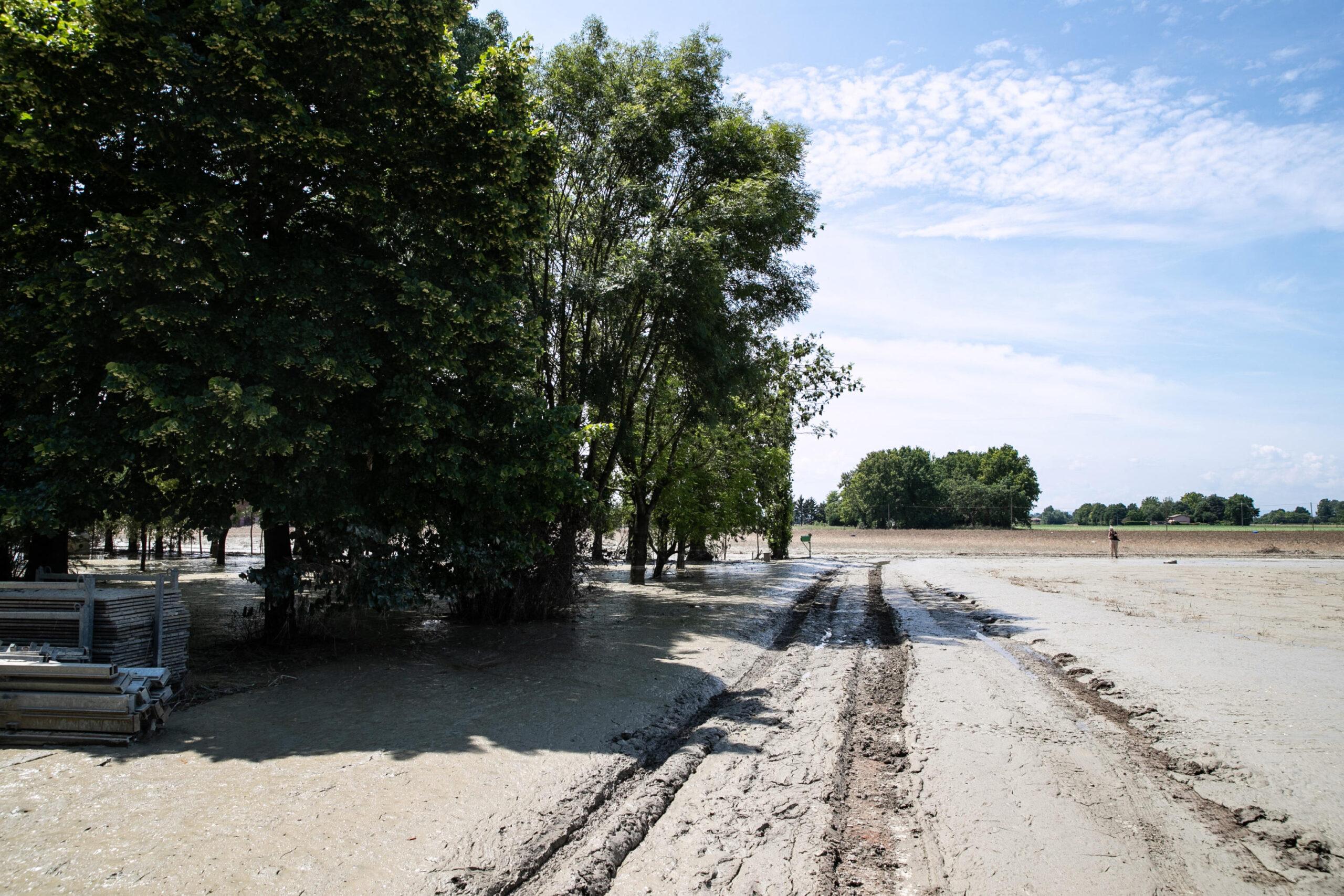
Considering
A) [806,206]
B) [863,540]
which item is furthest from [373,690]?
[863,540]

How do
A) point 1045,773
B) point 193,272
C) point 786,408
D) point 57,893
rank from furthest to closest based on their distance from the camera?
point 786,408 → point 193,272 → point 1045,773 → point 57,893

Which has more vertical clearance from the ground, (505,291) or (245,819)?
(505,291)

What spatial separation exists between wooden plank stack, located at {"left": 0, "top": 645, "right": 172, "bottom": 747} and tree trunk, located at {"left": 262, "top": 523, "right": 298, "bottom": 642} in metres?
3.73

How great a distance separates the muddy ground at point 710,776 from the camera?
14.0ft

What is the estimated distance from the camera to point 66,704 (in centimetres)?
575

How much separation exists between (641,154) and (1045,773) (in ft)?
50.8

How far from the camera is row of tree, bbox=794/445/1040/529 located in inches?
4060

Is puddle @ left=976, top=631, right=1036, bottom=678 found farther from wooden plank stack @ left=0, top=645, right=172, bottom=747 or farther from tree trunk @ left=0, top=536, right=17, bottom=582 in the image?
tree trunk @ left=0, top=536, right=17, bottom=582

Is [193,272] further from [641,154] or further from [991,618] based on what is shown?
[991,618]

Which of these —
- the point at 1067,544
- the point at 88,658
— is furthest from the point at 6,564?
the point at 1067,544

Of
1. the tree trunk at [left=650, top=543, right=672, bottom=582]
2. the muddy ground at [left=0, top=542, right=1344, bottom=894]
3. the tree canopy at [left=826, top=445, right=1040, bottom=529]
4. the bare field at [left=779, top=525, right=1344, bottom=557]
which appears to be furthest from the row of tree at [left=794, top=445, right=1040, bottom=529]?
the muddy ground at [left=0, top=542, right=1344, bottom=894]

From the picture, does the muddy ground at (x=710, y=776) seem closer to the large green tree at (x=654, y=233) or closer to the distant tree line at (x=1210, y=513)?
the large green tree at (x=654, y=233)

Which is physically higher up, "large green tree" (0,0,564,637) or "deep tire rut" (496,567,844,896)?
"large green tree" (0,0,564,637)

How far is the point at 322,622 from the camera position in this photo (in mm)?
10602
